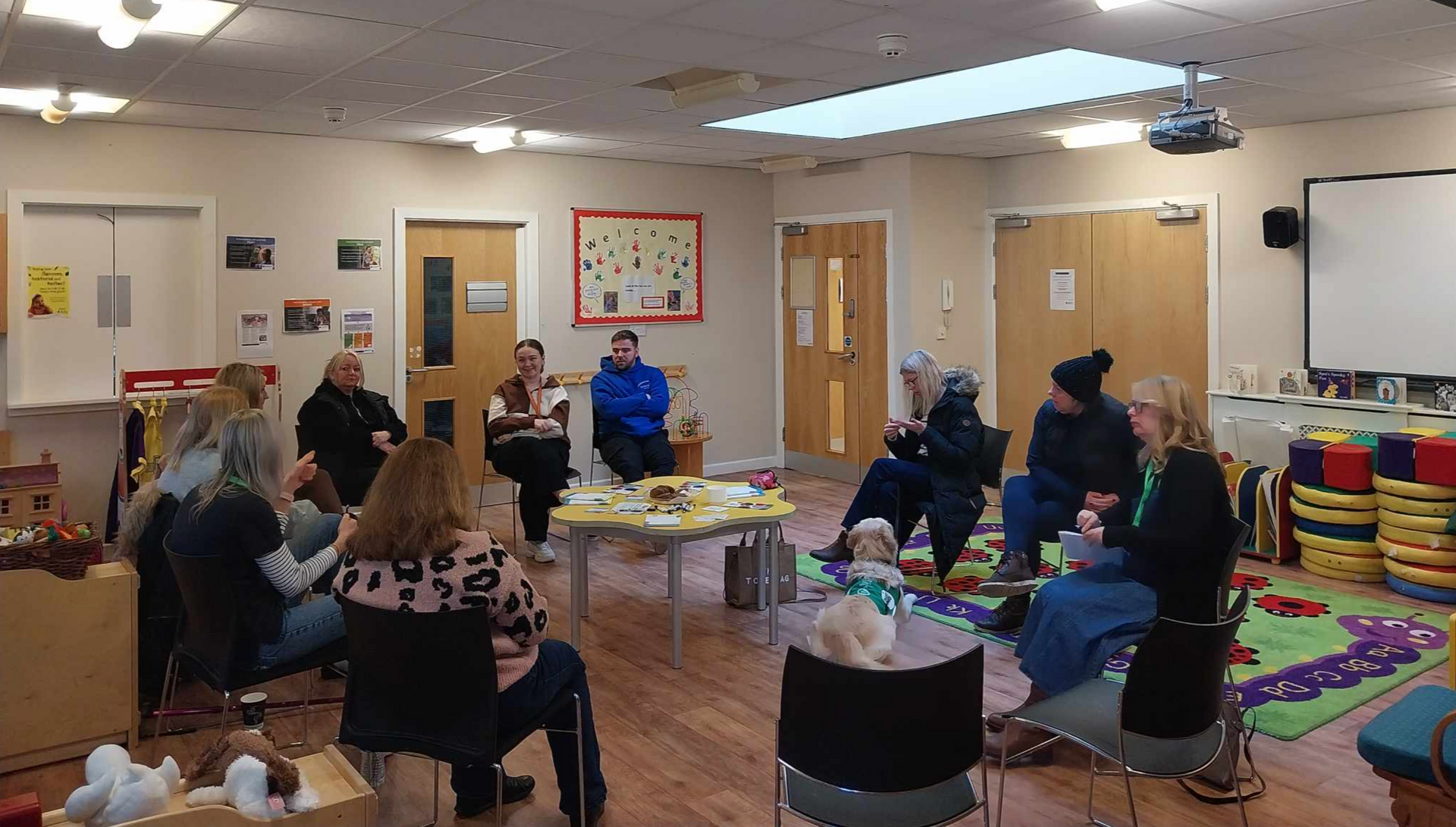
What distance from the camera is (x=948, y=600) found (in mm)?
5816

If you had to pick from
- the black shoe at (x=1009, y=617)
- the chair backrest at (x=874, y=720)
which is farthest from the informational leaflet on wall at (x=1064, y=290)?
the chair backrest at (x=874, y=720)

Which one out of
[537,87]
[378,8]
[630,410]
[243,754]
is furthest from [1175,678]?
[630,410]

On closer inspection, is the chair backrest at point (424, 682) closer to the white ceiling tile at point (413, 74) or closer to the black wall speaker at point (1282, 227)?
the white ceiling tile at point (413, 74)

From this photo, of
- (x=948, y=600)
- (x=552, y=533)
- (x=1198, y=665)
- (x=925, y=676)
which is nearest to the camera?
(x=925, y=676)

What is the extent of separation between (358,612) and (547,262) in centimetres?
585

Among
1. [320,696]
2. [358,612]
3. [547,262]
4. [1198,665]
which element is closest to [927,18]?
[1198,665]

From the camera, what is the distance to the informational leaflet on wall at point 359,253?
759 centimetres

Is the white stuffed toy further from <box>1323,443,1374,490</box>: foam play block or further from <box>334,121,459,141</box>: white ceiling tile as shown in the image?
<box>1323,443,1374,490</box>: foam play block

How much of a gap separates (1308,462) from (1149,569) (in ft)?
10.7

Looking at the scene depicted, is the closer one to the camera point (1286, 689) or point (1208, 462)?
point (1208, 462)

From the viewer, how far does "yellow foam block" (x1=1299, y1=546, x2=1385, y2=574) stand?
241 inches

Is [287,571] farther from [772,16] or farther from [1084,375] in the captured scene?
[1084,375]

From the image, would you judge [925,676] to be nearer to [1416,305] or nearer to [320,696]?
[320,696]

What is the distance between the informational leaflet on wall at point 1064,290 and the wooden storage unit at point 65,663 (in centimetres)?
652
